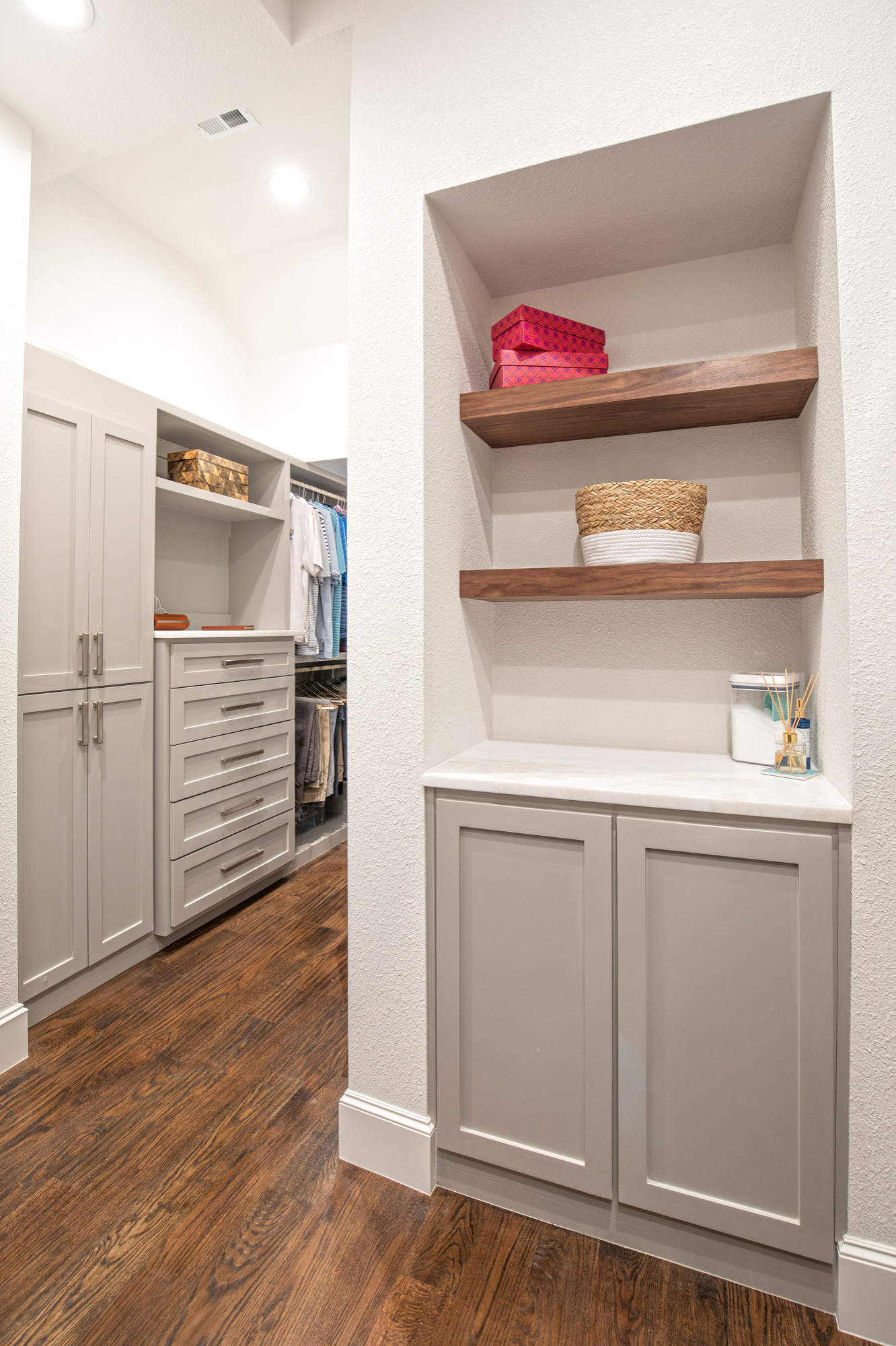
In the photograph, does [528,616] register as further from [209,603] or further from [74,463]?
[209,603]

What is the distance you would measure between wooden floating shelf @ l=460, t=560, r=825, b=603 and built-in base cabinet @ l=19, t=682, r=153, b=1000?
1385 mm

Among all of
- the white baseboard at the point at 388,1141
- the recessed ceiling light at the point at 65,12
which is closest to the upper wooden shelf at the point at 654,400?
the recessed ceiling light at the point at 65,12

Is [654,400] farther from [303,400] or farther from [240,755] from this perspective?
[303,400]

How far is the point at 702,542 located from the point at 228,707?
6.40ft

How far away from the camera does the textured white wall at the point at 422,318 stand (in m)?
1.07

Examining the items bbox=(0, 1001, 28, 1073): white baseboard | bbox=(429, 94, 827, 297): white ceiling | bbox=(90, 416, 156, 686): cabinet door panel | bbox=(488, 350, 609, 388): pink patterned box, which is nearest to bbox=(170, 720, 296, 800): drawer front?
bbox=(90, 416, 156, 686): cabinet door panel

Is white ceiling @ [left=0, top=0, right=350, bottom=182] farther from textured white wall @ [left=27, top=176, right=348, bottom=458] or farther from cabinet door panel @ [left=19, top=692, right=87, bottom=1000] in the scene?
cabinet door panel @ [left=19, top=692, right=87, bottom=1000]

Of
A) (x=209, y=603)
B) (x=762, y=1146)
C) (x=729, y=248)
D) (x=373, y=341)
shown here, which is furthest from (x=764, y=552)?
(x=209, y=603)

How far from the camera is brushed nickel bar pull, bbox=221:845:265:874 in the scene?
263 cm

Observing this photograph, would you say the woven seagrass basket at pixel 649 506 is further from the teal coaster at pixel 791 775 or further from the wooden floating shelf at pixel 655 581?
the teal coaster at pixel 791 775

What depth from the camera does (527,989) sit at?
1.29m

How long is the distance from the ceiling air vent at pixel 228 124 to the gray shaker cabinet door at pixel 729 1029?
249cm

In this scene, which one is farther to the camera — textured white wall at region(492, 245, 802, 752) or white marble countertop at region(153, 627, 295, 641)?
white marble countertop at region(153, 627, 295, 641)

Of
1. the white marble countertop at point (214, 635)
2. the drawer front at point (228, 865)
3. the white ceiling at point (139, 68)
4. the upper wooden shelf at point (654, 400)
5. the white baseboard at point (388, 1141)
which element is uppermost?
the white ceiling at point (139, 68)
